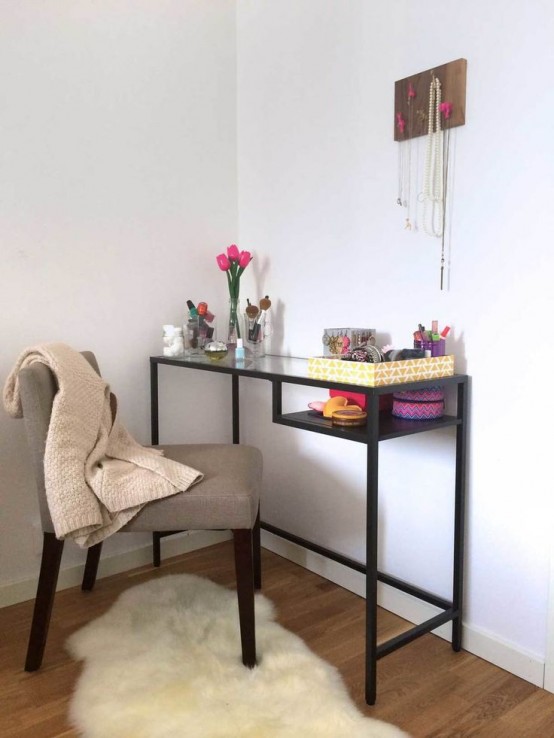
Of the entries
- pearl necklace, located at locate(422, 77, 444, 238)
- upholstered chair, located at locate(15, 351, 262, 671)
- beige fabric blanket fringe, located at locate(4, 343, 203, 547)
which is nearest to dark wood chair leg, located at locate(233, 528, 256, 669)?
upholstered chair, located at locate(15, 351, 262, 671)

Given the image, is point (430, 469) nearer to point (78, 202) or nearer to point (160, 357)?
point (160, 357)

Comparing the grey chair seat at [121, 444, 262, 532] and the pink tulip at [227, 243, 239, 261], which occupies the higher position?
the pink tulip at [227, 243, 239, 261]

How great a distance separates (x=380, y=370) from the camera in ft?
4.81

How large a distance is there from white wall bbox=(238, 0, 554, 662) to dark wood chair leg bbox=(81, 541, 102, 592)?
0.67m

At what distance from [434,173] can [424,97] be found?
205 millimetres

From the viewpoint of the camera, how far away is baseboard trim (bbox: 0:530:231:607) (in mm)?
2020

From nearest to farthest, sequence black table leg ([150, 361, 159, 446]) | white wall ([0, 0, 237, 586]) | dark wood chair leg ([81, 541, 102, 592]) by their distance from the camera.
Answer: white wall ([0, 0, 237, 586])
dark wood chair leg ([81, 541, 102, 592])
black table leg ([150, 361, 159, 446])

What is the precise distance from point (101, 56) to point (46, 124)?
314 mm

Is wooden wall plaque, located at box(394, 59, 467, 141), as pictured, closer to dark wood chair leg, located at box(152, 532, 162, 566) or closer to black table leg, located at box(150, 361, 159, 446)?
black table leg, located at box(150, 361, 159, 446)

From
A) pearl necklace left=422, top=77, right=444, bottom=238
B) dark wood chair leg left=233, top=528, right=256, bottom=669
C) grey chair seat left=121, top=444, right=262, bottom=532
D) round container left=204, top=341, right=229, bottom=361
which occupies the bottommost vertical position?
dark wood chair leg left=233, top=528, right=256, bottom=669

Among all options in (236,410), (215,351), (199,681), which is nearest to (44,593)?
(199,681)

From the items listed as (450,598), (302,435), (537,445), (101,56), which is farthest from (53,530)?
(101,56)

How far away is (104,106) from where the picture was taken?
2.10 meters

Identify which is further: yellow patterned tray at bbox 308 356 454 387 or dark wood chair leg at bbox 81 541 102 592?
dark wood chair leg at bbox 81 541 102 592
